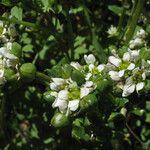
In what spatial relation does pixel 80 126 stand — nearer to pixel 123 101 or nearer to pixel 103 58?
pixel 123 101

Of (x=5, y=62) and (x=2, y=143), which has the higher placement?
(x=5, y=62)

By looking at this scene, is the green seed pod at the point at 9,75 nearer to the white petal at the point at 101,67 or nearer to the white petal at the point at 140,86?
the white petal at the point at 101,67

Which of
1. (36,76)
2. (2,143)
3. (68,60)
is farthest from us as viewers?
(2,143)

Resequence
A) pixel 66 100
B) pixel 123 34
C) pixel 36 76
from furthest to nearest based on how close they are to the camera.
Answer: pixel 123 34
pixel 36 76
pixel 66 100

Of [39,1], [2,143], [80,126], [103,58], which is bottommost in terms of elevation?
[2,143]

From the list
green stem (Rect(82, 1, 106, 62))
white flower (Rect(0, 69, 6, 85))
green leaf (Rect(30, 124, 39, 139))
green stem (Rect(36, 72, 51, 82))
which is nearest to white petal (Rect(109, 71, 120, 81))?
green stem (Rect(36, 72, 51, 82))

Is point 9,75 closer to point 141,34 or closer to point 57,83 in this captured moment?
point 57,83

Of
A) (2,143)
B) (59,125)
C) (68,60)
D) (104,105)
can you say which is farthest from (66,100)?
(2,143)
